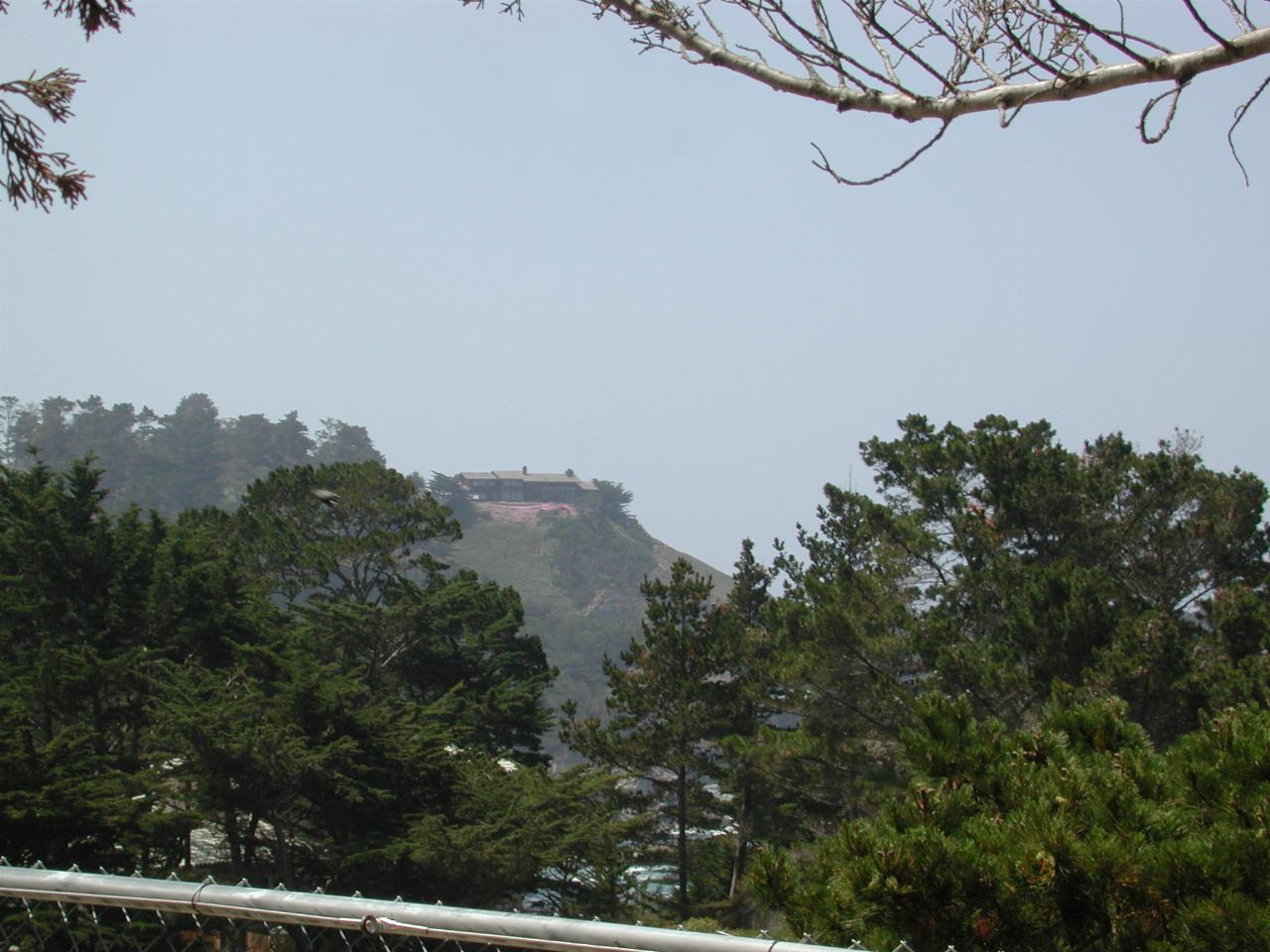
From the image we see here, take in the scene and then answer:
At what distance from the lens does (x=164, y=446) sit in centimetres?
9731

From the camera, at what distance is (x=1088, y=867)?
409cm

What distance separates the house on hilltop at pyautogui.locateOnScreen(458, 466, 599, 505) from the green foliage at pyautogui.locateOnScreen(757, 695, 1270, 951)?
12241 centimetres

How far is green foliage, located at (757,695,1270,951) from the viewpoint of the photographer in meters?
4.06

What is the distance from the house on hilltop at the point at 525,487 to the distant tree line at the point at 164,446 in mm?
27587

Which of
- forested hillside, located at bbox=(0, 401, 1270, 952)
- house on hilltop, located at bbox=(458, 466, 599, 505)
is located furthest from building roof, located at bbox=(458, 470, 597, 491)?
forested hillside, located at bbox=(0, 401, 1270, 952)

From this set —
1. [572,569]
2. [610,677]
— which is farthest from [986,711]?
[572,569]

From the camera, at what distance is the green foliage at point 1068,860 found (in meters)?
4.06

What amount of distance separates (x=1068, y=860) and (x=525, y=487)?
129266 millimetres

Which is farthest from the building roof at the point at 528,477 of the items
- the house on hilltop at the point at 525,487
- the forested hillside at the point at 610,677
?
the forested hillside at the point at 610,677

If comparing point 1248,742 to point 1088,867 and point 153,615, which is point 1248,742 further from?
point 153,615

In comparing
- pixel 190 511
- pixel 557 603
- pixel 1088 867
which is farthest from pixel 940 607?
pixel 557 603

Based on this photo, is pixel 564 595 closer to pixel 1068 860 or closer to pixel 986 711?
pixel 986 711

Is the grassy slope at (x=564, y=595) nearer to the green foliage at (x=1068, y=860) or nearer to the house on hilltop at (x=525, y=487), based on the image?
the house on hilltop at (x=525, y=487)

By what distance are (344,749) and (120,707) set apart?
436 cm
